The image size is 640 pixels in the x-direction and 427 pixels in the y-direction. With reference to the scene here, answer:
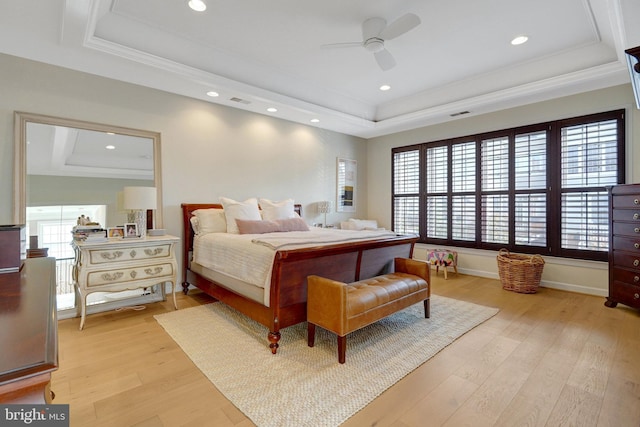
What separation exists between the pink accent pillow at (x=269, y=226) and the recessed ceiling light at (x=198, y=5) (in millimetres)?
2172

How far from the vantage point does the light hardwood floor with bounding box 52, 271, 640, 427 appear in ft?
5.51

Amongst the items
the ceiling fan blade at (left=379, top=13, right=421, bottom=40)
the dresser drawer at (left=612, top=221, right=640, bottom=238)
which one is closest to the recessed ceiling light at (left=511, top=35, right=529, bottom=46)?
the ceiling fan blade at (left=379, top=13, right=421, bottom=40)

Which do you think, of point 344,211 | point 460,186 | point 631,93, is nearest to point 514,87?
point 631,93

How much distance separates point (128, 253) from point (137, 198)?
604 millimetres

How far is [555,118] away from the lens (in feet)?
13.8

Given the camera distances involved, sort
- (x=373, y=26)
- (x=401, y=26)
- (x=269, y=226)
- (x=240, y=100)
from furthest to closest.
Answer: (x=240, y=100) → (x=269, y=226) → (x=373, y=26) → (x=401, y=26)

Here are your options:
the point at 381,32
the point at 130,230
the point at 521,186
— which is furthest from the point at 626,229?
the point at 130,230

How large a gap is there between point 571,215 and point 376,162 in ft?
11.2

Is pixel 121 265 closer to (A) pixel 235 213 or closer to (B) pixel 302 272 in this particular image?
(A) pixel 235 213

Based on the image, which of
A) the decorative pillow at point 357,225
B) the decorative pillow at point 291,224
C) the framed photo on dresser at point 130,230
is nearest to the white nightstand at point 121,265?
the framed photo on dresser at point 130,230

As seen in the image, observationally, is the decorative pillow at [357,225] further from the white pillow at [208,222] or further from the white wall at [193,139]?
the white pillow at [208,222]

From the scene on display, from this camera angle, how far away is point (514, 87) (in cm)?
412

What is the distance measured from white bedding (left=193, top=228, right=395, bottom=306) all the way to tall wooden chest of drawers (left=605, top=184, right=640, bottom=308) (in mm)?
2587

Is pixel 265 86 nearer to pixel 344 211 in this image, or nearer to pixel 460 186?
pixel 344 211
